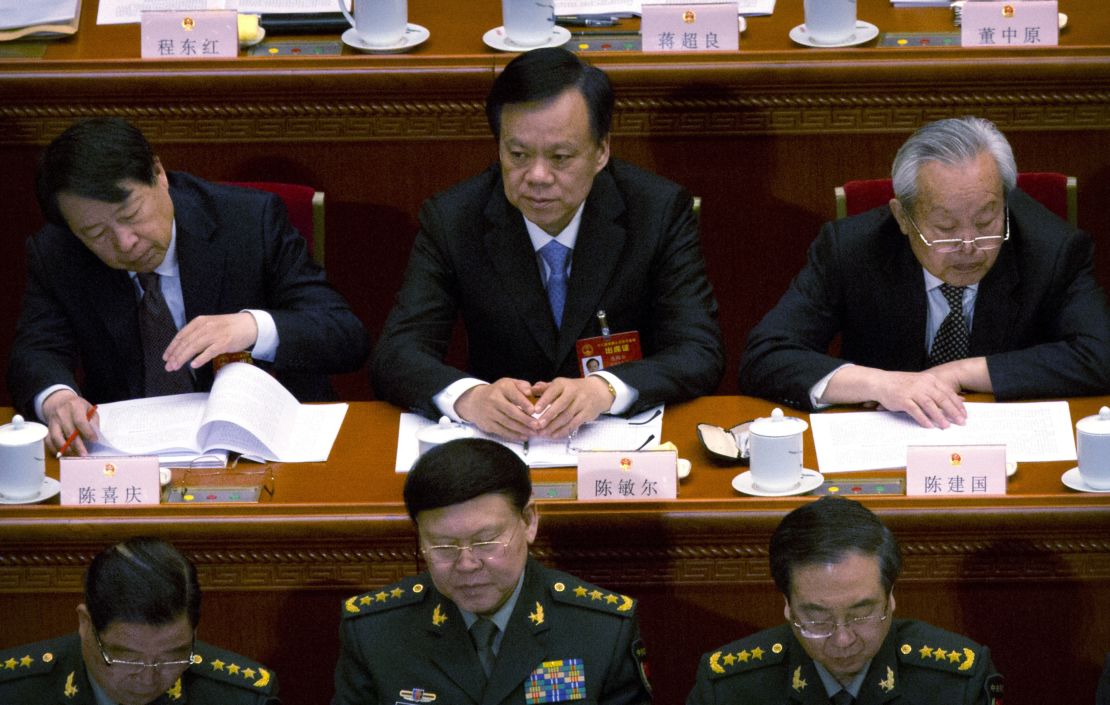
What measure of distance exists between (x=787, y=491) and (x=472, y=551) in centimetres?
50

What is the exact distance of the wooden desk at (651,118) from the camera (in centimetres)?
362

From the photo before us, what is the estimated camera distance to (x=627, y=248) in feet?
11.0

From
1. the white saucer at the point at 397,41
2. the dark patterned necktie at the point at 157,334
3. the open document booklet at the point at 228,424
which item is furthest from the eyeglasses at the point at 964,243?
the dark patterned necktie at the point at 157,334

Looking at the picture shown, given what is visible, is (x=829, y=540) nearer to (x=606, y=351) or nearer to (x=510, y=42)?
(x=606, y=351)

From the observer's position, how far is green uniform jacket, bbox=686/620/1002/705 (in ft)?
8.31

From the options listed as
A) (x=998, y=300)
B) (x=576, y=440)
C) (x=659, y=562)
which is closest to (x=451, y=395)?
(x=576, y=440)

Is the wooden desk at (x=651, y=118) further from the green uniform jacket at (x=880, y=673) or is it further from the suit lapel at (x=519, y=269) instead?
the green uniform jacket at (x=880, y=673)

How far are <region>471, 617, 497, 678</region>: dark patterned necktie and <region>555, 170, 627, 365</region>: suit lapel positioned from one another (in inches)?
30.6

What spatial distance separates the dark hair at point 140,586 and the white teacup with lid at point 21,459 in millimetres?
353

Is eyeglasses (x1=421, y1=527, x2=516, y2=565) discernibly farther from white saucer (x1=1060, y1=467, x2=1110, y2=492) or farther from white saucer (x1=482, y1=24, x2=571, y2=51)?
white saucer (x1=482, y1=24, x2=571, y2=51)

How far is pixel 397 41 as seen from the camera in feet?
12.3

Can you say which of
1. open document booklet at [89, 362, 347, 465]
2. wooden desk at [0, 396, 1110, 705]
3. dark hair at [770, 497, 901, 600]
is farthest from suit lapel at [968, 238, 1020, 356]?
open document booklet at [89, 362, 347, 465]

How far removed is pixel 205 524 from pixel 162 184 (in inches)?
28.2

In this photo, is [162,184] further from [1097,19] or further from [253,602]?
[1097,19]
